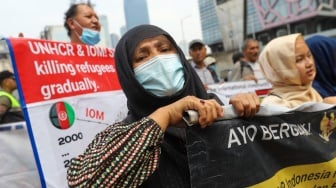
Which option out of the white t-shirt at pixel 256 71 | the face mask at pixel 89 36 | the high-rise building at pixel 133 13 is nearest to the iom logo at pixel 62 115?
the face mask at pixel 89 36

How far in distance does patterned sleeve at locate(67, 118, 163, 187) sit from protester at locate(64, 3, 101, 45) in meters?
2.12

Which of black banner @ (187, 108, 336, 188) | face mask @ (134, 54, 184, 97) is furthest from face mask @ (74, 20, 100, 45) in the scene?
black banner @ (187, 108, 336, 188)

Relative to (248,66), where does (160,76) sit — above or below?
above

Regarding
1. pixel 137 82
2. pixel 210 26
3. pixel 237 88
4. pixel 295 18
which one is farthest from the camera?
pixel 210 26

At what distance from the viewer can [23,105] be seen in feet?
6.75

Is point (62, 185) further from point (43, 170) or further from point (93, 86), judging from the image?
point (93, 86)

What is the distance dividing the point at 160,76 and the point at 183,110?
28 centimetres

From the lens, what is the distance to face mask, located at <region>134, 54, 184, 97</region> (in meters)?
1.56

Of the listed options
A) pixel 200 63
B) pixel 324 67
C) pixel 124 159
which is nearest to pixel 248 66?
pixel 200 63

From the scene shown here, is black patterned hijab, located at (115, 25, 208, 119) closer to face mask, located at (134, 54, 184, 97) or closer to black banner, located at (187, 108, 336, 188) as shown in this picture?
face mask, located at (134, 54, 184, 97)

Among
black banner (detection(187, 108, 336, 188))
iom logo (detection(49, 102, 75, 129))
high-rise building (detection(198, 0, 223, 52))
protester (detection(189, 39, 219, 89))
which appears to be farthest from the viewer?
high-rise building (detection(198, 0, 223, 52))

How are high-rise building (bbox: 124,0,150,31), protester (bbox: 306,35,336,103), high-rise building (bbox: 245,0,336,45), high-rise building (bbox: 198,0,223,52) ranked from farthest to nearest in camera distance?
1. high-rise building (bbox: 198,0,223,52)
2. high-rise building (bbox: 245,0,336,45)
3. high-rise building (bbox: 124,0,150,31)
4. protester (bbox: 306,35,336,103)

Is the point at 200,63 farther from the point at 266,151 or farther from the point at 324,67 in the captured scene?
the point at 266,151

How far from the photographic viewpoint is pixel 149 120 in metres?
1.32
